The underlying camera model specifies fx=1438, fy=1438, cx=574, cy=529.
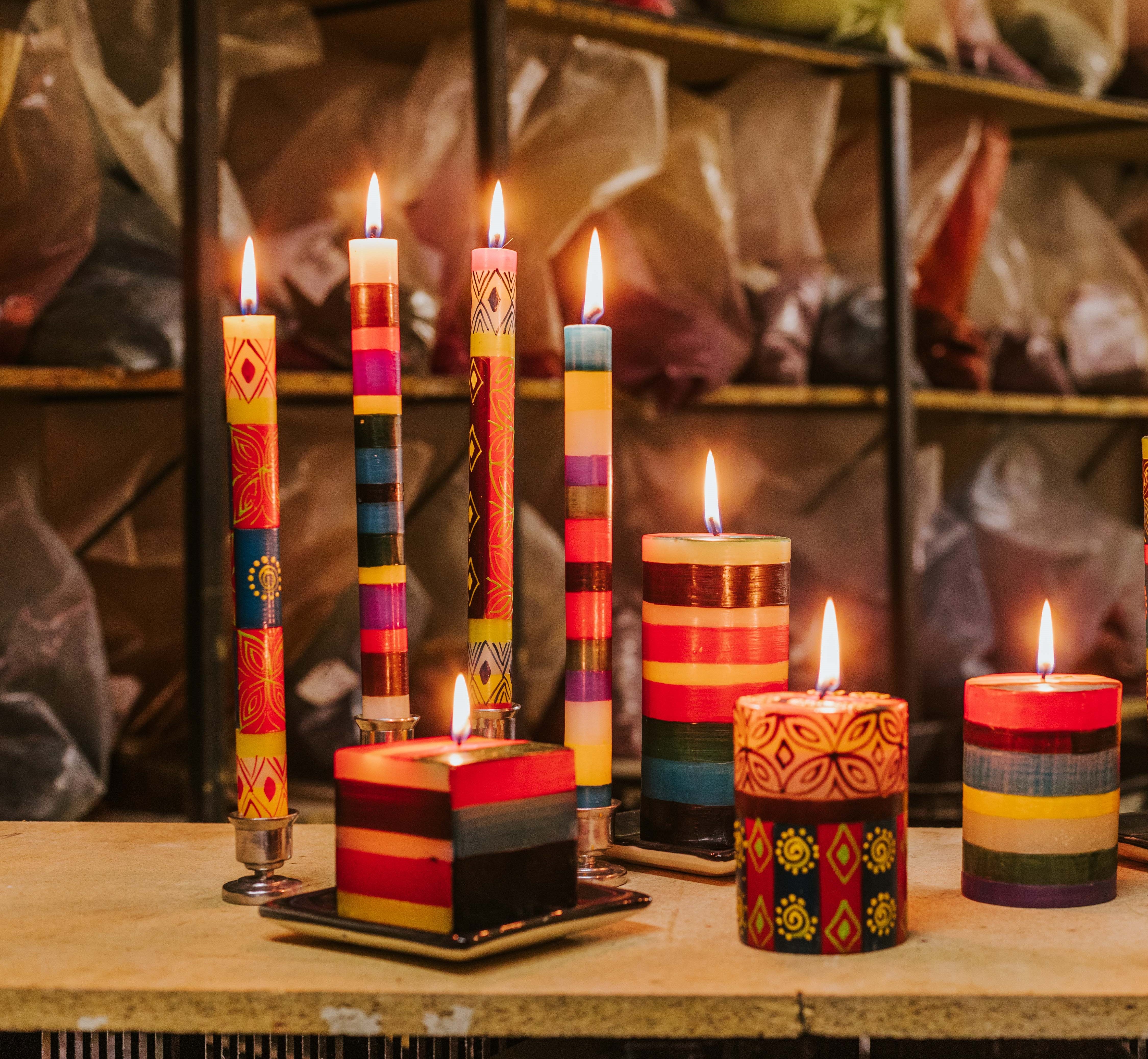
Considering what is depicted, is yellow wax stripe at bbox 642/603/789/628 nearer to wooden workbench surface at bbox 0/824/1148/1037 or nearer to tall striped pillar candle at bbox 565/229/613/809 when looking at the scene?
tall striped pillar candle at bbox 565/229/613/809

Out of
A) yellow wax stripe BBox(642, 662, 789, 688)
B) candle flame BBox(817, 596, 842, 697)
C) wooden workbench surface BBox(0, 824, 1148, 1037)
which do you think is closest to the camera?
wooden workbench surface BBox(0, 824, 1148, 1037)

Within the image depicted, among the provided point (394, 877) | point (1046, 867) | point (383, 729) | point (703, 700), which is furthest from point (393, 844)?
point (1046, 867)

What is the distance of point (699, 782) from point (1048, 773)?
0.18 metres

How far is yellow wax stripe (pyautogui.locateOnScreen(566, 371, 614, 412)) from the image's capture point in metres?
0.75

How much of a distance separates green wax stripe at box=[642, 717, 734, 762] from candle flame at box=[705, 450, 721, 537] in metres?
0.11

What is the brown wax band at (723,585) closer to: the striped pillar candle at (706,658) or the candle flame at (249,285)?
the striped pillar candle at (706,658)

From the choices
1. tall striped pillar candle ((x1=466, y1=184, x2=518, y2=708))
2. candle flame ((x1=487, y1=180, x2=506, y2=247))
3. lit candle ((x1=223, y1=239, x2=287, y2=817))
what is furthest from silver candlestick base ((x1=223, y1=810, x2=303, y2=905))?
candle flame ((x1=487, y1=180, x2=506, y2=247))

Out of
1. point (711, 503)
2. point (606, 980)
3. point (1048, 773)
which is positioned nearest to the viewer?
point (606, 980)

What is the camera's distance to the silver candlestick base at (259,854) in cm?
72

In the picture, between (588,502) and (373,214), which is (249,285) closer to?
(373,214)

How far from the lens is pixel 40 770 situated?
63.3 inches

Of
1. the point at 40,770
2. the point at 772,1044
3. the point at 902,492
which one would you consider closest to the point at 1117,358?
the point at 902,492

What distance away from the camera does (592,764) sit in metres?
0.74

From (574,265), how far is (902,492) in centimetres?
58
